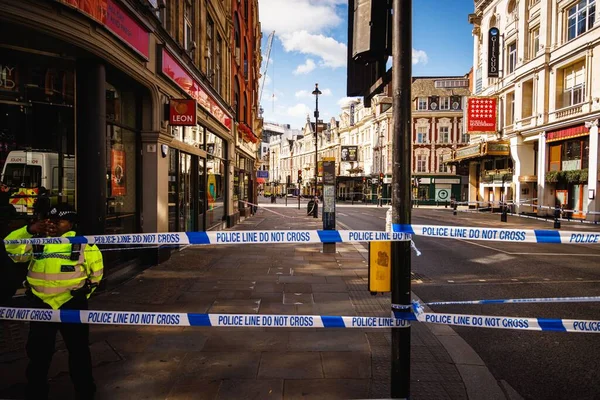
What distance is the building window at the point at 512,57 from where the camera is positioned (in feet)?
101

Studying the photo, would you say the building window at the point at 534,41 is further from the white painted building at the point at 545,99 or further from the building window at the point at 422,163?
the building window at the point at 422,163

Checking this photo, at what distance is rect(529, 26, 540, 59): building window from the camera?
2794 cm

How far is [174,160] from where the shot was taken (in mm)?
10297

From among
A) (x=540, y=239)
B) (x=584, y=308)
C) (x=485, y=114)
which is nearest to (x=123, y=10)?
(x=540, y=239)

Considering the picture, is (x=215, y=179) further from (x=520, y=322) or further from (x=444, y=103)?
(x=444, y=103)

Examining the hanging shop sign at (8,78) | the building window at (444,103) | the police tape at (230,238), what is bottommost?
the police tape at (230,238)

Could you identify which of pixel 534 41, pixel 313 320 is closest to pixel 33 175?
pixel 313 320

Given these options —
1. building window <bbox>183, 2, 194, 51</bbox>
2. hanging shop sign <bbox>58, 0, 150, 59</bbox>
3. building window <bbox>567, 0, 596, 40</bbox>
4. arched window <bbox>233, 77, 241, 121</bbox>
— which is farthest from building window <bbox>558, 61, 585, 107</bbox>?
hanging shop sign <bbox>58, 0, 150, 59</bbox>

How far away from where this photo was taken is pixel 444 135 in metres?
52.7

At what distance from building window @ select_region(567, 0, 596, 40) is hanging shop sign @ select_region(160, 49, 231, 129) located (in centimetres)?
2183

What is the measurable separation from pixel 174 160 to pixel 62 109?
3.95 meters

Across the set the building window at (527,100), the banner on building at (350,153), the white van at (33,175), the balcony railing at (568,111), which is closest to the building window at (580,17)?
the balcony railing at (568,111)

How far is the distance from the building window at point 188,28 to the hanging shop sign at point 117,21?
3.17 meters

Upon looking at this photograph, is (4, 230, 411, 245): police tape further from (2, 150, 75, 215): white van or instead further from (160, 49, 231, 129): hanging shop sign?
(160, 49, 231, 129): hanging shop sign
